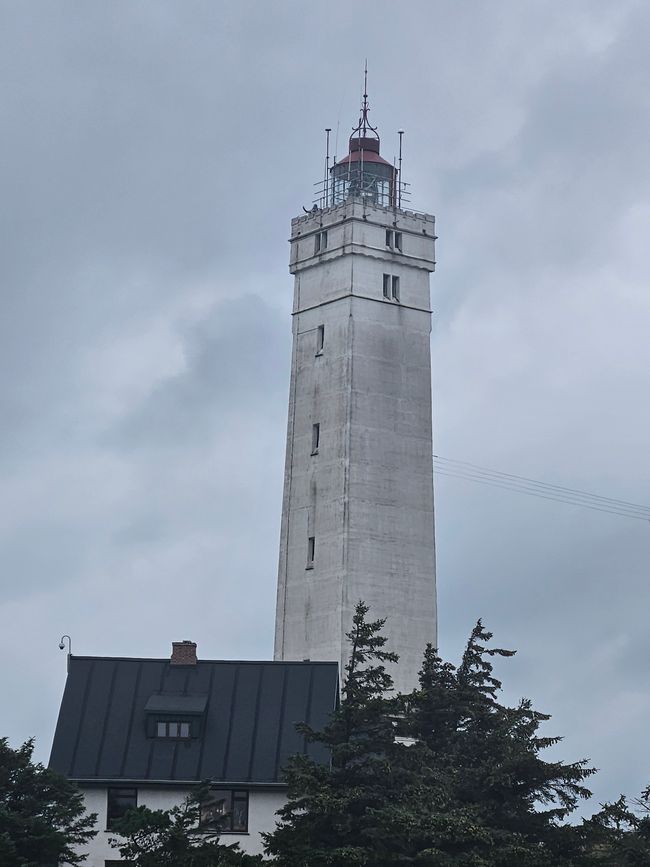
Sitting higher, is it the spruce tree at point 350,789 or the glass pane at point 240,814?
the glass pane at point 240,814

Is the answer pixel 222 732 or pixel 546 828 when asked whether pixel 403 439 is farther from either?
pixel 546 828

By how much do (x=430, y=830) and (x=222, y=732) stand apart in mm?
15152

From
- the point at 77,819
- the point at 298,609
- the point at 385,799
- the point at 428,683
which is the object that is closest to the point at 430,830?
the point at 385,799

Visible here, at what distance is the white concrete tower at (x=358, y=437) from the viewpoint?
9525cm

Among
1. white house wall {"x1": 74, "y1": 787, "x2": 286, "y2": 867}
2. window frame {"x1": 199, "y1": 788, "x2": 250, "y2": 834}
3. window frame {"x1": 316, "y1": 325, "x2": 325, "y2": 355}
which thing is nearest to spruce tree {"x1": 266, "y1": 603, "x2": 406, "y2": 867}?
window frame {"x1": 199, "y1": 788, "x2": 250, "y2": 834}

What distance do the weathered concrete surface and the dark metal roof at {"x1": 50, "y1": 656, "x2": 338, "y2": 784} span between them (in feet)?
45.4

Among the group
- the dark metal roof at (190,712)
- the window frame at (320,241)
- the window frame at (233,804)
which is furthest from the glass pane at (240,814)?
the window frame at (320,241)

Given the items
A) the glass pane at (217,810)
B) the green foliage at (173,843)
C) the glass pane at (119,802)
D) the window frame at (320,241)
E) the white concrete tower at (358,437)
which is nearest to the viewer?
the green foliage at (173,843)

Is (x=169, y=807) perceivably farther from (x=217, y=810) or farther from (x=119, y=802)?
(x=217, y=810)

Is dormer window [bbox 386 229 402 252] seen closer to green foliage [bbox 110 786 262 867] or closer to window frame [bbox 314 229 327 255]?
window frame [bbox 314 229 327 255]

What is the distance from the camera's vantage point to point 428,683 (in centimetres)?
7294

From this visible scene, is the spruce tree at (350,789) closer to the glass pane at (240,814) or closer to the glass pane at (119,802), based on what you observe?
the glass pane at (240,814)

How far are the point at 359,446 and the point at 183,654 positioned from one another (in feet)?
60.8

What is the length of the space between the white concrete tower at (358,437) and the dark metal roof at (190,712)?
1388 cm
